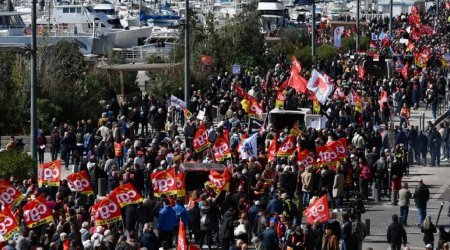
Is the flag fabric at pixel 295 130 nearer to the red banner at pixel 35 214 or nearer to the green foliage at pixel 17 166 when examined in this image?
→ the green foliage at pixel 17 166

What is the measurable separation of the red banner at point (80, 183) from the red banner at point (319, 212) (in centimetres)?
452

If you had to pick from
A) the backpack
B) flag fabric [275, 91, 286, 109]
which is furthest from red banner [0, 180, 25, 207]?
flag fabric [275, 91, 286, 109]

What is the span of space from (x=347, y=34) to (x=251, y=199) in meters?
55.4

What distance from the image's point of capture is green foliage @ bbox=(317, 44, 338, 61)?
7362cm

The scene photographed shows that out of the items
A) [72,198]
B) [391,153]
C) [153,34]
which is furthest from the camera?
[153,34]

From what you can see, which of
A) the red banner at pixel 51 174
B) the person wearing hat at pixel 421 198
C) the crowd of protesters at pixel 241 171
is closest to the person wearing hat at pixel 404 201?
the crowd of protesters at pixel 241 171

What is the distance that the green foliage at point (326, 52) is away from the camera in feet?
242

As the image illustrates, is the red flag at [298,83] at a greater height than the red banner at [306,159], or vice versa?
the red flag at [298,83]

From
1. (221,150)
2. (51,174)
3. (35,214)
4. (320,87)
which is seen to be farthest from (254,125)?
(35,214)

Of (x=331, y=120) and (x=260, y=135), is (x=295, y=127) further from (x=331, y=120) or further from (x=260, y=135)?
(x=331, y=120)

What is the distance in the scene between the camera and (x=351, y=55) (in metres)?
74.5

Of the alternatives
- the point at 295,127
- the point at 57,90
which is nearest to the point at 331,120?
the point at 295,127

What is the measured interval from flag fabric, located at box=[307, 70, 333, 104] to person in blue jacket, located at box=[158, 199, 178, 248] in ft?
54.7

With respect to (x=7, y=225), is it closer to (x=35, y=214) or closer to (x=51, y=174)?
(x=35, y=214)
